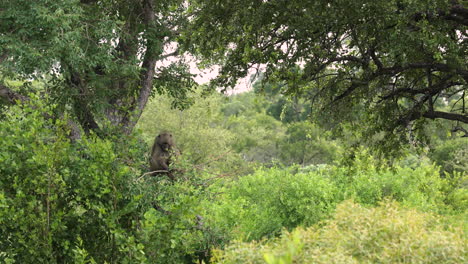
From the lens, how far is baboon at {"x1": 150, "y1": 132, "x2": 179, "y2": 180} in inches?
366

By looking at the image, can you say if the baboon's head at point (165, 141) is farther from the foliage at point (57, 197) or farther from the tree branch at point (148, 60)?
the tree branch at point (148, 60)

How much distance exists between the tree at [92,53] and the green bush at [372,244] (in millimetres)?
3474

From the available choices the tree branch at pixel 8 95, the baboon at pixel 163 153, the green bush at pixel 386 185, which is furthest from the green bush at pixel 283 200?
the baboon at pixel 163 153

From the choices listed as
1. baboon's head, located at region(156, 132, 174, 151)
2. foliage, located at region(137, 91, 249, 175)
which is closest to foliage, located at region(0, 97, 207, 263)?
baboon's head, located at region(156, 132, 174, 151)

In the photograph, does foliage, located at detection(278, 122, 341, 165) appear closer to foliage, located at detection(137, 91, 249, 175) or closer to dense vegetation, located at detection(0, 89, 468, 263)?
foliage, located at detection(137, 91, 249, 175)

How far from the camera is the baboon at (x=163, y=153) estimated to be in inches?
366

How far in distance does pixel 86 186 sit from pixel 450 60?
6.67 meters

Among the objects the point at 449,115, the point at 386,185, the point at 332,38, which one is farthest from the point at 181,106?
the point at 386,185

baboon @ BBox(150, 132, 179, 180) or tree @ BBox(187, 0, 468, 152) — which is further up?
tree @ BBox(187, 0, 468, 152)

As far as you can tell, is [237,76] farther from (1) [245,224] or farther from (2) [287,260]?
(2) [287,260]

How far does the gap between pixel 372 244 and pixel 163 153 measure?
4.32 meters

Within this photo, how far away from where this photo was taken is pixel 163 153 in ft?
31.0

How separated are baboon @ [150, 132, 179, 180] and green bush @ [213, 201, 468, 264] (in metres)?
3.08

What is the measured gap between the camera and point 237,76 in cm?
1145
